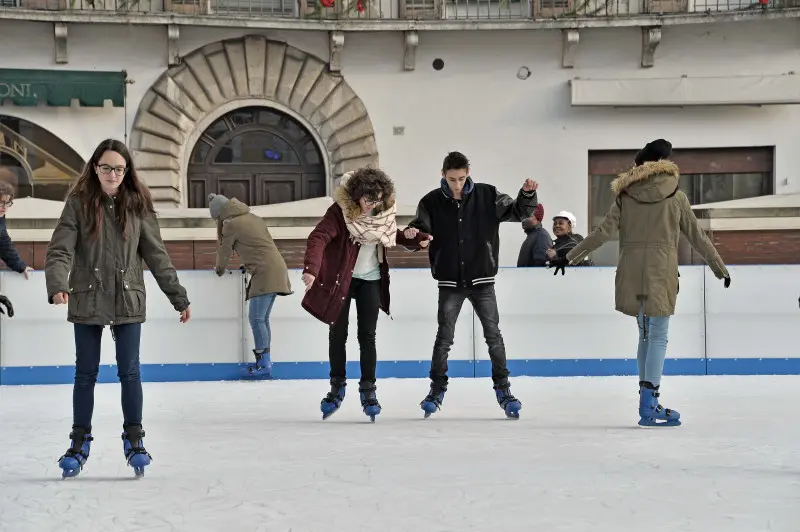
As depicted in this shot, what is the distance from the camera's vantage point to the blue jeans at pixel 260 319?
9.75 metres

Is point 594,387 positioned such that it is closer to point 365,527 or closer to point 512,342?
point 512,342

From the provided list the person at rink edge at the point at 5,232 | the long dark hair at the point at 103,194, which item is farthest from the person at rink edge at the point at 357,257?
the person at rink edge at the point at 5,232

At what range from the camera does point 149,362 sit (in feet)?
32.5

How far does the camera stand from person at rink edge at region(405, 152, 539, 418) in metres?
6.93

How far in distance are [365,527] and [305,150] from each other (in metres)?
13.9

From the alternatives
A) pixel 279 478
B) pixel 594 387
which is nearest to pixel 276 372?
pixel 594 387

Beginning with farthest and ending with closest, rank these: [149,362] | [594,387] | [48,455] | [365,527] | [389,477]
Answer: [149,362] → [594,387] → [48,455] → [389,477] → [365,527]

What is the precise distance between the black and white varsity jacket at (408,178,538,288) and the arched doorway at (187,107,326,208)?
34.9 ft

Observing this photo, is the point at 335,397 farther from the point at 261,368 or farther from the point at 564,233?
the point at 564,233

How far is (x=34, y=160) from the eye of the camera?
55.0 feet

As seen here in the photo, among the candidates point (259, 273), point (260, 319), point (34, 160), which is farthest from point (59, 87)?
point (260, 319)

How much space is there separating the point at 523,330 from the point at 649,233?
3461 mm

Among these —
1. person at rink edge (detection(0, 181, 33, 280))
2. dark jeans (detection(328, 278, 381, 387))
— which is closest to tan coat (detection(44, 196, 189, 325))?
dark jeans (detection(328, 278, 381, 387))

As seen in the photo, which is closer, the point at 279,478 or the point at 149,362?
the point at 279,478
